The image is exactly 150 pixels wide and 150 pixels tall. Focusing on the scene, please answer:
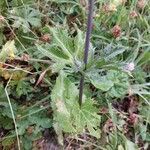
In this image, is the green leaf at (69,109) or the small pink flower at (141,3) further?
the small pink flower at (141,3)

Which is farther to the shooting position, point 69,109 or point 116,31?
point 116,31

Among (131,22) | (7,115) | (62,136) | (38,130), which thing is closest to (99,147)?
(62,136)

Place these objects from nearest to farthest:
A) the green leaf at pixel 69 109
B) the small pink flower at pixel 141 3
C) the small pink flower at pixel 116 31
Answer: the green leaf at pixel 69 109, the small pink flower at pixel 116 31, the small pink flower at pixel 141 3

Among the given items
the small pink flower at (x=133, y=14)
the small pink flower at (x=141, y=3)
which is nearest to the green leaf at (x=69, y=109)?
the small pink flower at (x=133, y=14)

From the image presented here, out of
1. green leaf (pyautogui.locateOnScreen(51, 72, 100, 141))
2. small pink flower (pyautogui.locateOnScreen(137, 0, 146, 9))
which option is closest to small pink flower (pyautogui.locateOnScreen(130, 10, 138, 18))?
small pink flower (pyautogui.locateOnScreen(137, 0, 146, 9))

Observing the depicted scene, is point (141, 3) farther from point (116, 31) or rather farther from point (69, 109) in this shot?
point (69, 109)

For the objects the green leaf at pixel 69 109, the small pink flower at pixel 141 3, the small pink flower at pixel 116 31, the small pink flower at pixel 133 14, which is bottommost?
the green leaf at pixel 69 109

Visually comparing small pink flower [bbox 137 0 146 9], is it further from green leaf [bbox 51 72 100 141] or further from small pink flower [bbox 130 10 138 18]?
green leaf [bbox 51 72 100 141]

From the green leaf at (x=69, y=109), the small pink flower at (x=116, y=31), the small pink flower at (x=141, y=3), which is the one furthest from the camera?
the small pink flower at (x=141, y=3)

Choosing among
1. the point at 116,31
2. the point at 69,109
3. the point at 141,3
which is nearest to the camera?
the point at 69,109

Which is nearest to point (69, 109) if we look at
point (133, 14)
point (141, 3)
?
point (133, 14)

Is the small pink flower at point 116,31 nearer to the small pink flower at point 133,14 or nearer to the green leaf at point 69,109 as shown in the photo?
the small pink flower at point 133,14

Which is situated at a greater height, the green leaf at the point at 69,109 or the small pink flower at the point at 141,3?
the small pink flower at the point at 141,3
